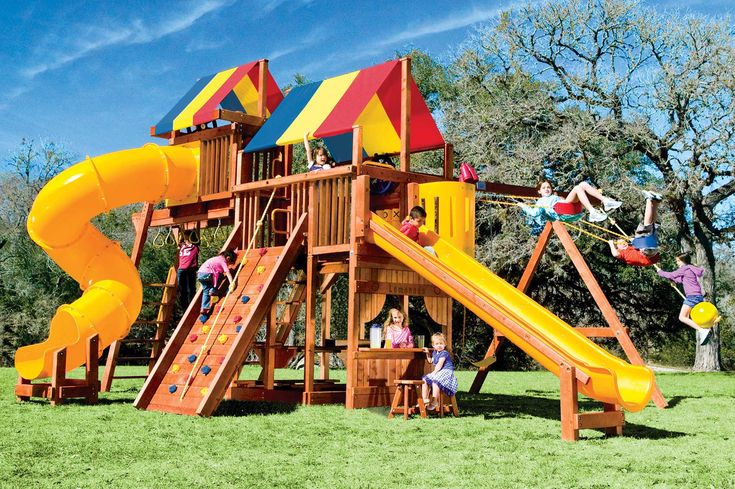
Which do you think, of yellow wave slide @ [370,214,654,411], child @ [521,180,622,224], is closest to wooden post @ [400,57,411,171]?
yellow wave slide @ [370,214,654,411]

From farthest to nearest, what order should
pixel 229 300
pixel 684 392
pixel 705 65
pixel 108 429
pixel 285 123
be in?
pixel 705 65
pixel 684 392
pixel 285 123
pixel 229 300
pixel 108 429

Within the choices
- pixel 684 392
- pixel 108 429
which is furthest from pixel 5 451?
pixel 684 392

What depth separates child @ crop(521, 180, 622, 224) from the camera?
1018 cm

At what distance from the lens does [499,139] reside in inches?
992

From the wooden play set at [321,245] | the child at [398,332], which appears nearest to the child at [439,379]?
the wooden play set at [321,245]

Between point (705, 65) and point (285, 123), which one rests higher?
point (705, 65)

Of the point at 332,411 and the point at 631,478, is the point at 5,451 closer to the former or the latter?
the point at 332,411

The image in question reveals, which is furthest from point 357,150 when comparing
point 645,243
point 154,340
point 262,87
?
point 154,340

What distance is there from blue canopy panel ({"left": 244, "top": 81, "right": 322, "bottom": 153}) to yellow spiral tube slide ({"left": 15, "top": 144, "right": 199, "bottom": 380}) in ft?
5.75

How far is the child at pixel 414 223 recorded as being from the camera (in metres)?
11.3

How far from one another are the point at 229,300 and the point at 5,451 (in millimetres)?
4580

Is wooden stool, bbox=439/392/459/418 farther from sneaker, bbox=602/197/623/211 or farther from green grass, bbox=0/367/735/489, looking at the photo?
sneaker, bbox=602/197/623/211

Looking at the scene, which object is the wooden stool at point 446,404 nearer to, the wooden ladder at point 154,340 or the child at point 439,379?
the child at point 439,379

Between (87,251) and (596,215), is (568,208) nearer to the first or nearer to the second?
(596,215)
